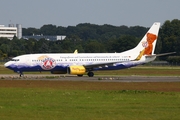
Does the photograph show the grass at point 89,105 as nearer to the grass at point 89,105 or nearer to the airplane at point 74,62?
the grass at point 89,105

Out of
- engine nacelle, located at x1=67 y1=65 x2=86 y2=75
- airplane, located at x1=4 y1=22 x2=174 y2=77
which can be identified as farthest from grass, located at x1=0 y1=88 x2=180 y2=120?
airplane, located at x1=4 y1=22 x2=174 y2=77

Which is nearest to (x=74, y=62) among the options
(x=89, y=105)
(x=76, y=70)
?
(x=76, y=70)

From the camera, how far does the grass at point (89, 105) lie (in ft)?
91.2

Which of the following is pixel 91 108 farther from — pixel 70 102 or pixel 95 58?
pixel 95 58

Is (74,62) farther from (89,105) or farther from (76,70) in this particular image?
(89,105)

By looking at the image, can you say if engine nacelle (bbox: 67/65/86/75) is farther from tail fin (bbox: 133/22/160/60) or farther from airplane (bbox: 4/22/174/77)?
tail fin (bbox: 133/22/160/60)

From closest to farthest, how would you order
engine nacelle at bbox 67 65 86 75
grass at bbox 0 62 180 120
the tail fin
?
1. grass at bbox 0 62 180 120
2. engine nacelle at bbox 67 65 86 75
3. the tail fin

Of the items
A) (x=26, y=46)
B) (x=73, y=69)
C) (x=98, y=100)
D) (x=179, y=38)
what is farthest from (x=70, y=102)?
(x=26, y=46)

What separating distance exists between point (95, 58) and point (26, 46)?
104363 millimetres

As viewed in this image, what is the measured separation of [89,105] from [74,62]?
40049mm

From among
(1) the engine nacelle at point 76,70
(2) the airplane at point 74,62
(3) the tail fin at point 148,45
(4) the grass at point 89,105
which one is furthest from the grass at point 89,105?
(3) the tail fin at point 148,45

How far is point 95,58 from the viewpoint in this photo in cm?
7381

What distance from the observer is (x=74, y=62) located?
238ft

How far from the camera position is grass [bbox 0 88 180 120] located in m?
27.8
